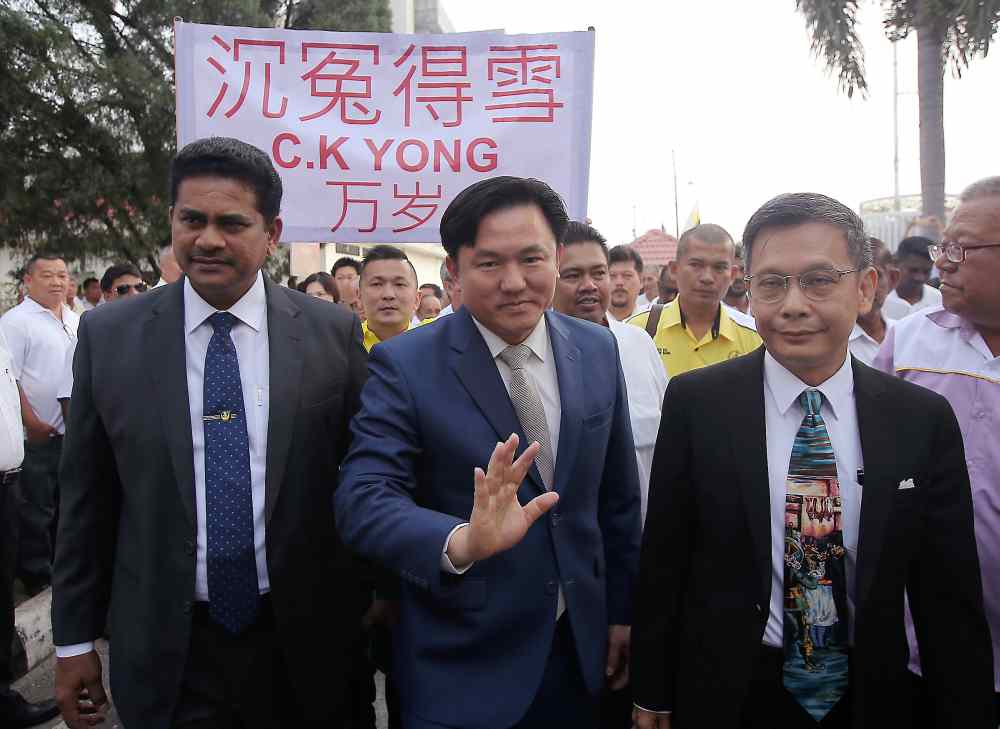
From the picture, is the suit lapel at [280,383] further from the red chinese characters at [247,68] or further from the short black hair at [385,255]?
the short black hair at [385,255]

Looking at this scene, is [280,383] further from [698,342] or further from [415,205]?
[698,342]

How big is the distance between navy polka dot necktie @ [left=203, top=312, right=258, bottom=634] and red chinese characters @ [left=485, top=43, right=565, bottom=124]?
8.14ft

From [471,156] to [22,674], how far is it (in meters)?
3.38

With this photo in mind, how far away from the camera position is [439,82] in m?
4.09

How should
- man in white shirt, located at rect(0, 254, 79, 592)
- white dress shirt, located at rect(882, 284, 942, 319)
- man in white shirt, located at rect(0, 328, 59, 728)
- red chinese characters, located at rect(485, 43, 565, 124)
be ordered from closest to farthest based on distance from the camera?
man in white shirt, located at rect(0, 328, 59, 728)
red chinese characters, located at rect(485, 43, 565, 124)
man in white shirt, located at rect(0, 254, 79, 592)
white dress shirt, located at rect(882, 284, 942, 319)

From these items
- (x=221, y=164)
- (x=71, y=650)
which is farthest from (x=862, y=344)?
(x=71, y=650)

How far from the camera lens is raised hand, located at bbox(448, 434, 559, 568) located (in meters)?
1.65

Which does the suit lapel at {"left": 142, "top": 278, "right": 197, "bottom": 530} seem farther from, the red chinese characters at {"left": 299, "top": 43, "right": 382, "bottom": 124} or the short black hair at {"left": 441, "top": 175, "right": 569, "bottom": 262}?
the red chinese characters at {"left": 299, "top": 43, "right": 382, "bottom": 124}

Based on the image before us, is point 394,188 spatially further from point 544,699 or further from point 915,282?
point 915,282

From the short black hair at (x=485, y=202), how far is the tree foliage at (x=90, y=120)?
1069cm

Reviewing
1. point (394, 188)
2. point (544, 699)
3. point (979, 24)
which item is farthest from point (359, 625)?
point (979, 24)

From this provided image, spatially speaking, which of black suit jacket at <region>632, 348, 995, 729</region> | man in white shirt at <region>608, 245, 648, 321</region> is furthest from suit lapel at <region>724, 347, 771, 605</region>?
man in white shirt at <region>608, 245, 648, 321</region>

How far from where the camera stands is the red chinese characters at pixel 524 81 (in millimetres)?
4047

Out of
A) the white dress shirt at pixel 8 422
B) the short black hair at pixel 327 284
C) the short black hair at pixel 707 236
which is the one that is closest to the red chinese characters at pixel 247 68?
the white dress shirt at pixel 8 422
